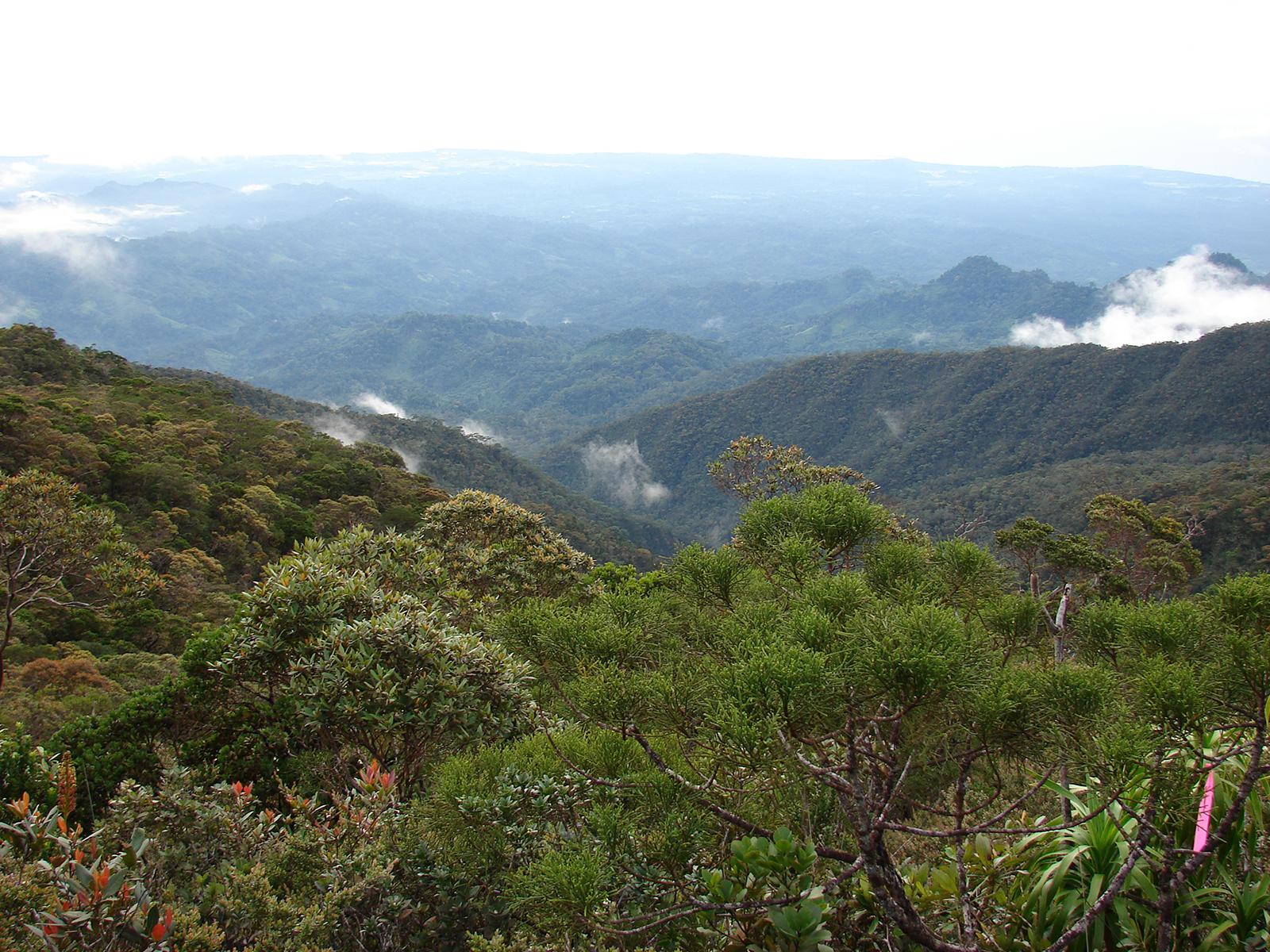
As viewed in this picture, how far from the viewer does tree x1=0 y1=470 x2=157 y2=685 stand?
29.4 feet

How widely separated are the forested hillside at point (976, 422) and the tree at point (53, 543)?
5201 centimetres

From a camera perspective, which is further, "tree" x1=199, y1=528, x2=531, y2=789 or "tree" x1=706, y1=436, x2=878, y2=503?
"tree" x1=706, y1=436, x2=878, y2=503

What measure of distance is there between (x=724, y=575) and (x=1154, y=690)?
184 cm

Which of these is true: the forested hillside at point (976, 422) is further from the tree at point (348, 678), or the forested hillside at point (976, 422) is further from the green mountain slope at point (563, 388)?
the tree at point (348, 678)

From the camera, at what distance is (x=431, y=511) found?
15.0m

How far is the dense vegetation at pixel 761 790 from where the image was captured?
100 inches

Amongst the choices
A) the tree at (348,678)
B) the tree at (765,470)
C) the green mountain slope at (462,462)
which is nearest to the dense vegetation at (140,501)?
the tree at (348,678)

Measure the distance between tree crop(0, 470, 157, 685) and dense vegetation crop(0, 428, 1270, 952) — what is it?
4.45 m

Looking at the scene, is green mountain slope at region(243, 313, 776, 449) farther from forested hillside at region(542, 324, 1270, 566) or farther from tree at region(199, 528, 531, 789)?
tree at region(199, 528, 531, 789)

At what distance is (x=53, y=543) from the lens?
9.30 meters

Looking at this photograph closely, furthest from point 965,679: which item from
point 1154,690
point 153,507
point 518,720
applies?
point 153,507

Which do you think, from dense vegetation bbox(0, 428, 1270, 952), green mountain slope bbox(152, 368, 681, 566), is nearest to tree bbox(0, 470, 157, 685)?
dense vegetation bbox(0, 428, 1270, 952)

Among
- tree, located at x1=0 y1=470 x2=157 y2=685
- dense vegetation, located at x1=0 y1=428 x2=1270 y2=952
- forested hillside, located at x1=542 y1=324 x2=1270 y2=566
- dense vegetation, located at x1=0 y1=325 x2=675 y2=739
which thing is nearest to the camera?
dense vegetation, located at x1=0 y1=428 x2=1270 y2=952

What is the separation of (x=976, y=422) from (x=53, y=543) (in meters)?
93.6
